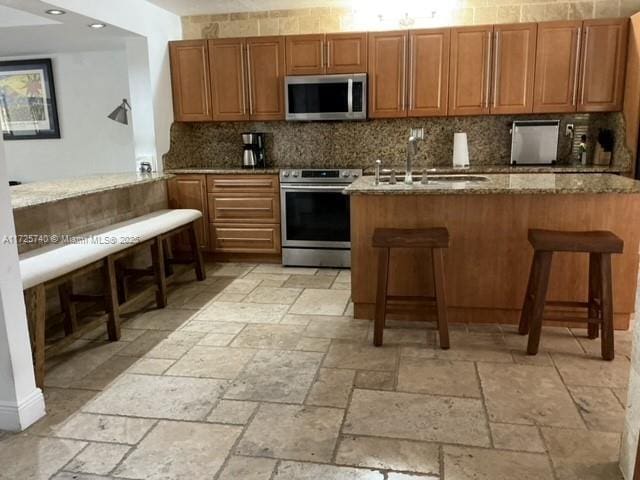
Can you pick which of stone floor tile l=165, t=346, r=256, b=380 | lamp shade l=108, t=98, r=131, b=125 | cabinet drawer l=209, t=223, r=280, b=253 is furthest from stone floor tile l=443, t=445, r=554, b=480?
lamp shade l=108, t=98, r=131, b=125

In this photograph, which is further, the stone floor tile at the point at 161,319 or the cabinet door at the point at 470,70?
the cabinet door at the point at 470,70

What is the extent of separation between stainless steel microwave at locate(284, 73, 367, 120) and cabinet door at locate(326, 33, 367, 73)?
12 centimetres

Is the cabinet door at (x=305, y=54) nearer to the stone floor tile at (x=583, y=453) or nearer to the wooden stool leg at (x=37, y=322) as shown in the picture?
the wooden stool leg at (x=37, y=322)

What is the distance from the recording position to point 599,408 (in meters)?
2.30

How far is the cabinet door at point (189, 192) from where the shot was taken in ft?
16.3

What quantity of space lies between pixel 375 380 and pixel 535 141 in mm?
3172

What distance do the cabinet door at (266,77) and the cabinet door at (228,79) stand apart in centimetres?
8

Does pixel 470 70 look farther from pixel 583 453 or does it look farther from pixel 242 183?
pixel 583 453

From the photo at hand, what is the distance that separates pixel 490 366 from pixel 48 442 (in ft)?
6.94

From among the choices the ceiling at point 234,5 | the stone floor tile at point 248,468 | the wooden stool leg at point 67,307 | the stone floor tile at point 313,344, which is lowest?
the stone floor tile at point 248,468

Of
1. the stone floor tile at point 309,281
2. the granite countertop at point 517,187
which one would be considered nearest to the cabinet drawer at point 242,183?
the stone floor tile at point 309,281

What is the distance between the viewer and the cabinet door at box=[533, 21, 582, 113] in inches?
175

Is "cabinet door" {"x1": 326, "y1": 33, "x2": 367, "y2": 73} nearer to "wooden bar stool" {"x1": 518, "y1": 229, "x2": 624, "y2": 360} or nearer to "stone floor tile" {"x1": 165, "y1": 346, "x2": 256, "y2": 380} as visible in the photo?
"wooden bar stool" {"x1": 518, "y1": 229, "x2": 624, "y2": 360}

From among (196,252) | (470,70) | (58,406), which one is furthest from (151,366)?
(470,70)
